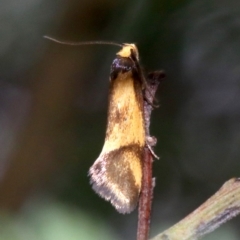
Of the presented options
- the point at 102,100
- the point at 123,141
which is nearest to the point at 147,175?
the point at 123,141

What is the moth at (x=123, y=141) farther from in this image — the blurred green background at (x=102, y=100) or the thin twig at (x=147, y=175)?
the blurred green background at (x=102, y=100)

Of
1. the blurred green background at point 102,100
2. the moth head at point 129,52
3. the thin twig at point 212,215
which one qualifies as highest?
the moth head at point 129,52

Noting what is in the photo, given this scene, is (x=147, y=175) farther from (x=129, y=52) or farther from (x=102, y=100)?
(x=102, y=100)

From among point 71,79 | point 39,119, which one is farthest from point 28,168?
point 71,79

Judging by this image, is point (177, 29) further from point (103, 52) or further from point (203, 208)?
point (203, 208)

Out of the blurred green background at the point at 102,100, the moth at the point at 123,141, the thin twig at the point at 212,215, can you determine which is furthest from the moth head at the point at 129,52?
the blurred green background at the point at 102,100

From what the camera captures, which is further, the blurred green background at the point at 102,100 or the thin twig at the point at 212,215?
the blurred green background at the point at 102,100
